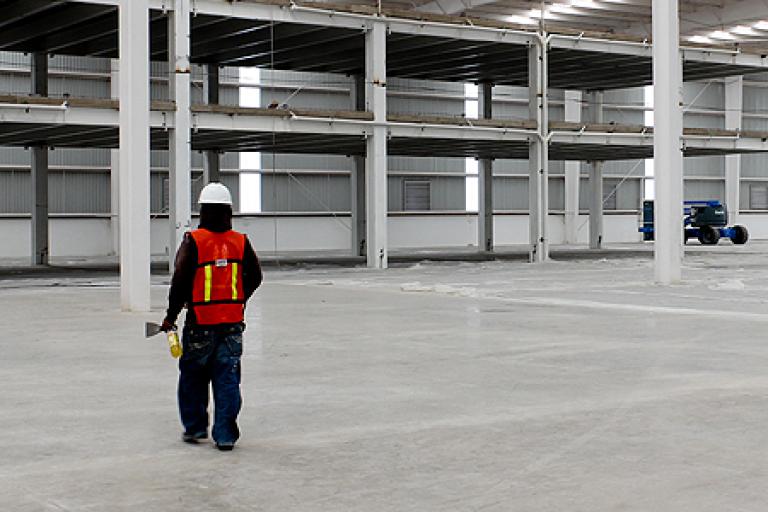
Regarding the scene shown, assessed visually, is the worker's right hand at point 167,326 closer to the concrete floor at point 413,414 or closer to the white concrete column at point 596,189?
the concrete floor at point 413,414

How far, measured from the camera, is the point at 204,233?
21.5 ft

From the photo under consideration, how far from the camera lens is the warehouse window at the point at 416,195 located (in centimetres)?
4438

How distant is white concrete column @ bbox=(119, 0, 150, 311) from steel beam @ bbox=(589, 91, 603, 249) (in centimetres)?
2678

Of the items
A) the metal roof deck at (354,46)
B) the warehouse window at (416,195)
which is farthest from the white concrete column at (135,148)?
the warehouse window at (416,195)

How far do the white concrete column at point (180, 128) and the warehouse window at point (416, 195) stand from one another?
2051 centimetres

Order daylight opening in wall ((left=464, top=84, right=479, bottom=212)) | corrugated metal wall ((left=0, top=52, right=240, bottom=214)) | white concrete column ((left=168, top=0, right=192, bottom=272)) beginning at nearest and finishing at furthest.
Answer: white concrete column ((left=168, top=0, right=192, bottom=272))
corrugated metal wall ((left=0, top=52, right=240, bottom=214))
daylight opening in wall ((left=464, top=84, right=479, bottom=212))

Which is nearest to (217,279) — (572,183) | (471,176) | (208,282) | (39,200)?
(208,282)

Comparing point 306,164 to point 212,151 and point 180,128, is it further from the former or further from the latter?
point 180,128

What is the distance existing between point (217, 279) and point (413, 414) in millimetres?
1785

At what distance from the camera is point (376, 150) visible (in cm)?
2781

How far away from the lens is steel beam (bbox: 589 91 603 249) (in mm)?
40219

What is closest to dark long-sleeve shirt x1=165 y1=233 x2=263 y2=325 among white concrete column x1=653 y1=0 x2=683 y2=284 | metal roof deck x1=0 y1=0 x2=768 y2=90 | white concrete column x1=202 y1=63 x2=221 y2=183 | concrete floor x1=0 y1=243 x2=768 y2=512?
concrete floor x1=0 y1=243 x2=768 y2=512

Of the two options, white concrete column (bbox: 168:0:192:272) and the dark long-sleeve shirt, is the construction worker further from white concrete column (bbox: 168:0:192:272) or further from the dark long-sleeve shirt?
white concrete column (bbox: 168:0:192:272)

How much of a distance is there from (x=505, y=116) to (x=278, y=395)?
39248 mm
